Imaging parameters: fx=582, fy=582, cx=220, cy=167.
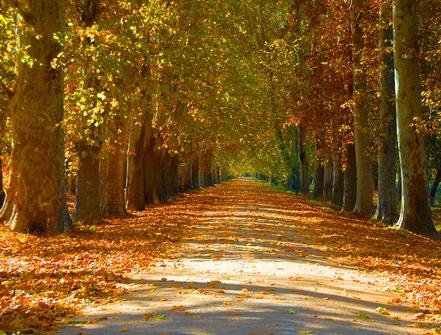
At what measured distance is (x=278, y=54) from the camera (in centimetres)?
4297

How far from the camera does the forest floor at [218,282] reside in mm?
7113

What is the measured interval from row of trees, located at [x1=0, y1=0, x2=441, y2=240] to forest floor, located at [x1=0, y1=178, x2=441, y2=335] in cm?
215

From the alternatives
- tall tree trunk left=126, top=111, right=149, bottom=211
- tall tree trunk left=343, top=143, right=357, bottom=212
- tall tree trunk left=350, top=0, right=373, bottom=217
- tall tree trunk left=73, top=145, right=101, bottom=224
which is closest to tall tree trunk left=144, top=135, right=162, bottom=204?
tall tree trunk left=126, top=111, right=149, bottom=211

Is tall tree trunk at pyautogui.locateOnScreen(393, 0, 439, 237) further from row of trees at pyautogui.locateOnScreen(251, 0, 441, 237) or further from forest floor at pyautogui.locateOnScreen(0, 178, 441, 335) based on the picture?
forest floor at pyautogui.locateOnScreen(0, 178, 441, 335)

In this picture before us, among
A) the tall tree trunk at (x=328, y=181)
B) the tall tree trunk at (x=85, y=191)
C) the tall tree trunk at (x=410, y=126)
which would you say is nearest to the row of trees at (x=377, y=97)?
the tall tree trunk at (x=410, y=126)

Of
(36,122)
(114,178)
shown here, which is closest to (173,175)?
(114,178)

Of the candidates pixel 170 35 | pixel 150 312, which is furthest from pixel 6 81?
pixel 150 312

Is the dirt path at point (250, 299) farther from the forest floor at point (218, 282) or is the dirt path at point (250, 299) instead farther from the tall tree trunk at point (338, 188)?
the tall tree trunk at point (338, 188)

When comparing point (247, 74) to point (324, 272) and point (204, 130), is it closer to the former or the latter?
point (204, 130)

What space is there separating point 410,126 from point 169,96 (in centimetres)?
909

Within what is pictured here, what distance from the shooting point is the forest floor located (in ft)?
23.3

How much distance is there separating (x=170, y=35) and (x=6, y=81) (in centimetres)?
551

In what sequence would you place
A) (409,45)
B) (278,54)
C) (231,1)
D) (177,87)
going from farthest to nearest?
(278,54)
(231,1)
(177,87)
(409,45)

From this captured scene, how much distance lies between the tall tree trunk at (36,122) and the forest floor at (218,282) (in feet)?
2.88
